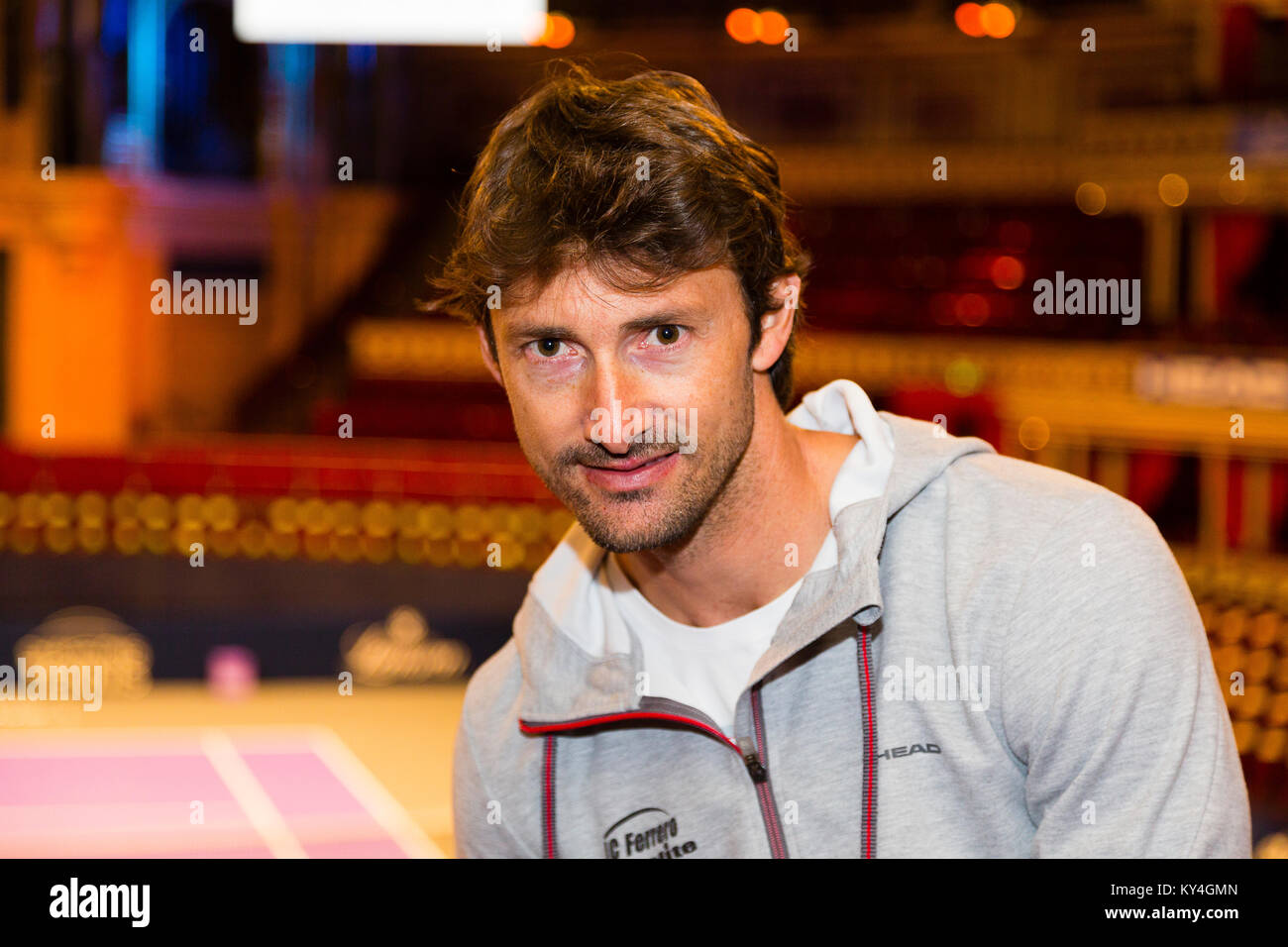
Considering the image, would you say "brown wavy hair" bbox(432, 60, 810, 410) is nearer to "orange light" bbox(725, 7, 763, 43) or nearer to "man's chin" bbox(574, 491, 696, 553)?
"man's chin" bbox(574, 491, 696, 553)

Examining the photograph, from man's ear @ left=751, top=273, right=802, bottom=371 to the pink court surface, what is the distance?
235 cm

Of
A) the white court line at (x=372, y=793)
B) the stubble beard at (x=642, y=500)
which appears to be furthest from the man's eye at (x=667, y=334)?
the white court line at (x=372, y=793)

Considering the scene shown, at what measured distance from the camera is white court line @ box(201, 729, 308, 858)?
3850mm

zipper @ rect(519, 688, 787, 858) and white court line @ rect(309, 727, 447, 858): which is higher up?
zipper @ rect(519, 688, 787, 858)

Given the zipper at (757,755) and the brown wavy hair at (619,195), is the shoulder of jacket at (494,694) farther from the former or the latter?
the brown wavy hair at (619,195)

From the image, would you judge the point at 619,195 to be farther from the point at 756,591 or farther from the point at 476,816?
the point at 476,816

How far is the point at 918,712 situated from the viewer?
146 cm

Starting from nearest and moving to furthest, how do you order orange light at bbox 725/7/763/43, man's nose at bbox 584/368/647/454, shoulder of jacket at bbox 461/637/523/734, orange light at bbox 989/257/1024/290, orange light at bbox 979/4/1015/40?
man's nose at bbox 584/368/647/454 → shoulder of jacket at bbox 461/637/523/734 → orange light at bbox 989/257/1024/290 → orange light at bbox 979/4/1015/40 → orange light at bbox 725/7/763/43

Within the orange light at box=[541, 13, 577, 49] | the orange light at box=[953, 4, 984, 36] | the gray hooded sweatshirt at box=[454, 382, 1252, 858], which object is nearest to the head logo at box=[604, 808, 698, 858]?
the gray hooded sweatshirt at box=[454, 382, 1252, 858]

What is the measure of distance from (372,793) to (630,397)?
10.6ft

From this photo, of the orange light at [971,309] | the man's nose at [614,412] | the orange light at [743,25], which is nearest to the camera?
the man's nose at [614,412]

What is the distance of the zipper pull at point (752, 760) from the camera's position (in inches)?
60.1

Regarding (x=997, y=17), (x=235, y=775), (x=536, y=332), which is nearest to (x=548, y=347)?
(x=536, y=332)

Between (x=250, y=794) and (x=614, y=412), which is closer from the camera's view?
(x=614, y=412)
